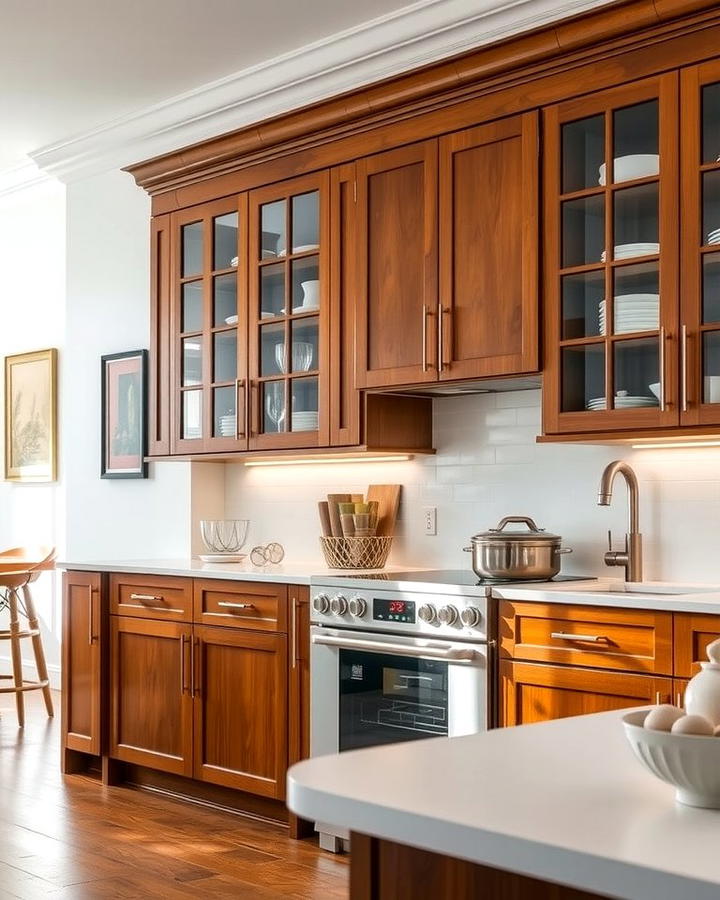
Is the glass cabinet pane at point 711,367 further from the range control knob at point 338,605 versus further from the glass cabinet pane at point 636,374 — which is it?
the range control knob at point 338,605

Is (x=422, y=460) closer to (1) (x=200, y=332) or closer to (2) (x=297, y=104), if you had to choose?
(1) (x=200, y=332)

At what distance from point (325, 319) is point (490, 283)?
81 cm

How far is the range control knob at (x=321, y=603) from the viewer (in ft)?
13.8

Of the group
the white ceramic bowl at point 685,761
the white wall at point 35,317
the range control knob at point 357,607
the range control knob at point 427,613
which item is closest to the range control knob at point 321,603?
the range control knob at point 357,607

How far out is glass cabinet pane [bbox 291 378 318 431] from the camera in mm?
4699

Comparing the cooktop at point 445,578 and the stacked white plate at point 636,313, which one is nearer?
the stacked white plate at point 636,313

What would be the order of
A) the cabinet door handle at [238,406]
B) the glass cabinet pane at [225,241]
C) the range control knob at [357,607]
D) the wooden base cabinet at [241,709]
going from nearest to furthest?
the range control knob at [357,607], the wooden base cabinet at [241,709], the cabinet door handle at [238,406], the glass cabinet pane at [225,241]

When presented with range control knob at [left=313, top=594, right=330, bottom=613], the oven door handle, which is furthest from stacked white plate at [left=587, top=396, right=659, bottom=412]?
range control knob at [left=313, top=594, right=330, bottom=613]

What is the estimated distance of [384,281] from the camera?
174 inches

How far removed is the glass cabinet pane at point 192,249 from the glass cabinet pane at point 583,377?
195cm

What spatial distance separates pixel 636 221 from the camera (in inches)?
145

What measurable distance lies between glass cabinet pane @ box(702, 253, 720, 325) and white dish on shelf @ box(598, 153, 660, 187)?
0.33m

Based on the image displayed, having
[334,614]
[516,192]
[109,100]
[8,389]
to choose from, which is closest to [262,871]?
[334,614]

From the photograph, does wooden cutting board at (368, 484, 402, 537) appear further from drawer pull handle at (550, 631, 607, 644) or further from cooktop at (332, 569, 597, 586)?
drawer pull handle at (550, 631, 607, 644)
